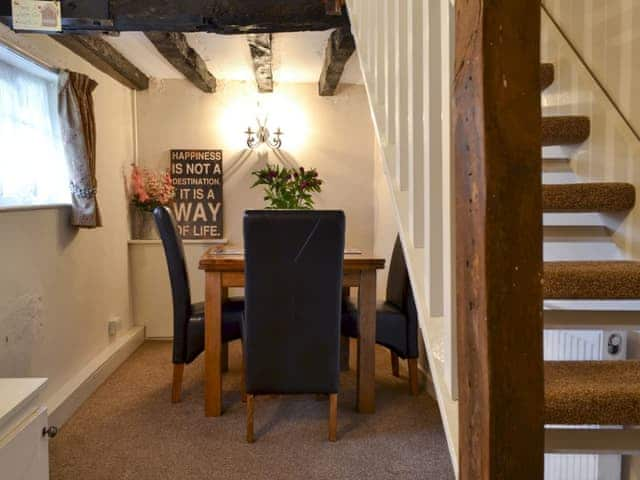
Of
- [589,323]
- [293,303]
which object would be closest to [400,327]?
[293,303]

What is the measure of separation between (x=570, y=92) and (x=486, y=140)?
1761 mm

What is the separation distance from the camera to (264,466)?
209cm

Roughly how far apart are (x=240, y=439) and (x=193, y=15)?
2.02 metres

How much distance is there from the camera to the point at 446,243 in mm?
881

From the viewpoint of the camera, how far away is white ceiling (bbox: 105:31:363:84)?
3.21 metres

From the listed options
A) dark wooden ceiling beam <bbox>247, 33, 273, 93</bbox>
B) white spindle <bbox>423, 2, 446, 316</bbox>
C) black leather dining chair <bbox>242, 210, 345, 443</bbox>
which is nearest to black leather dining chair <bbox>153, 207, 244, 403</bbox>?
black leather dining chair <bbox>242, 210, 345, 443</bbox>

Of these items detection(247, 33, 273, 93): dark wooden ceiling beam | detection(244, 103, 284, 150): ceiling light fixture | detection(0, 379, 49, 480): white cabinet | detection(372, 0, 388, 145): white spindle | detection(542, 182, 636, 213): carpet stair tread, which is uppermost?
detection(247, 33, 273, 93): dark wooden ceiling beam

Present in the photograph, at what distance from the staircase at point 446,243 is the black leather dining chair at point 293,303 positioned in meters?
0.68

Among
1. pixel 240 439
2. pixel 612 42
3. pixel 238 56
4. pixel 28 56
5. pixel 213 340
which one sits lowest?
pixel 240 439

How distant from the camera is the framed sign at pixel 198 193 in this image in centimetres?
425

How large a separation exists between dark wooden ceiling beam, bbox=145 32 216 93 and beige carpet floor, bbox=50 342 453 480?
2086 mm

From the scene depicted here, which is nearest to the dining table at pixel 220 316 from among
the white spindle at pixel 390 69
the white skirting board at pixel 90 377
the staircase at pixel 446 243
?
the white skirting board at pixel 90 377

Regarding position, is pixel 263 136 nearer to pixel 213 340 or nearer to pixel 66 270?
pixel 66 270

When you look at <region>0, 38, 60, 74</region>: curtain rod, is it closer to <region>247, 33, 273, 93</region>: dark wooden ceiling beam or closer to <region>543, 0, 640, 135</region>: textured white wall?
<region>247, 33, 273, 93</region>: dark wooden ceiling beam
